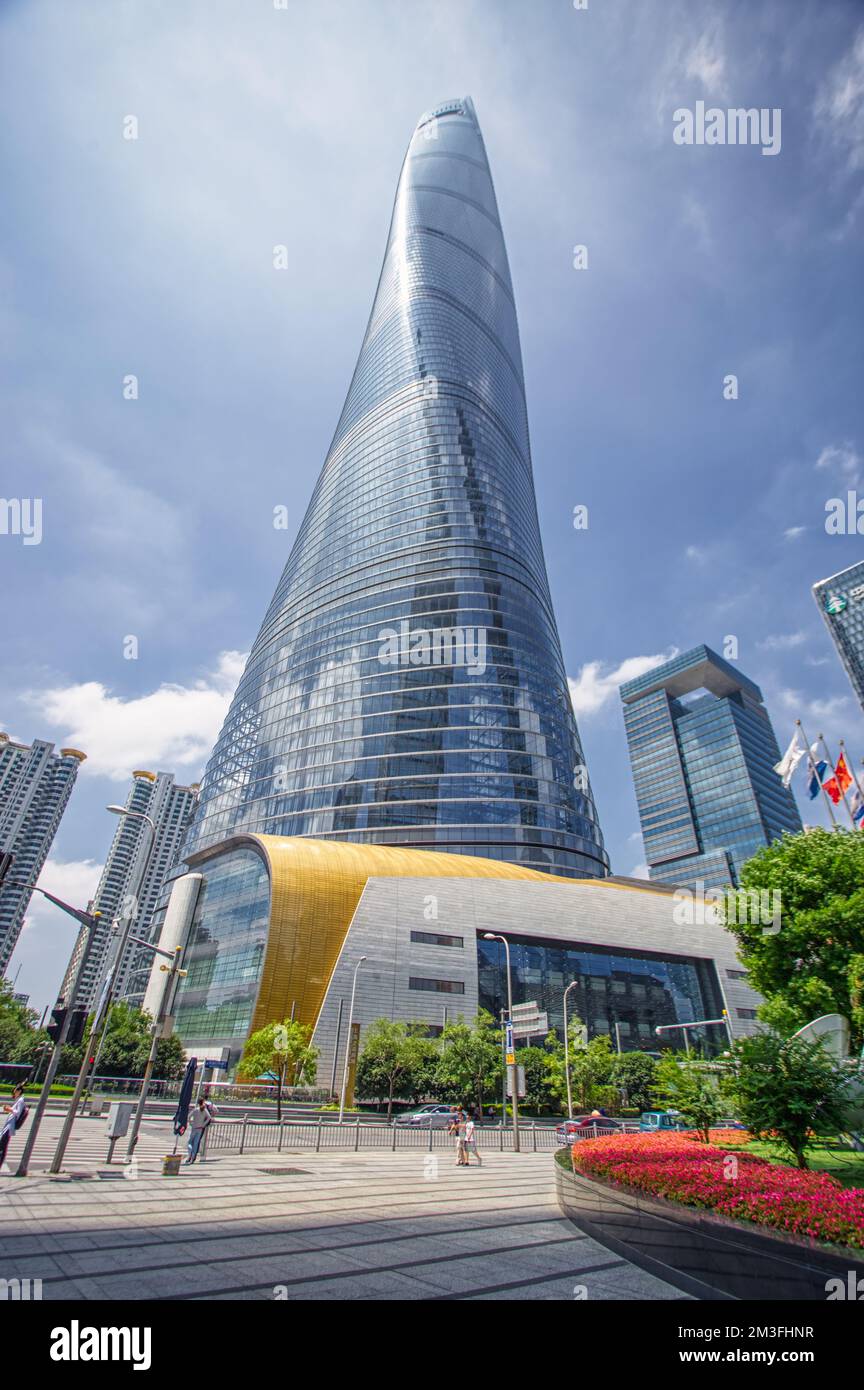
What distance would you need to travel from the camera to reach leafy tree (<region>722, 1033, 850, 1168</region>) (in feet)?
34.5

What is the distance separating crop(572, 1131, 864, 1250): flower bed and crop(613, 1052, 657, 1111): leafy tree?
1817 inches

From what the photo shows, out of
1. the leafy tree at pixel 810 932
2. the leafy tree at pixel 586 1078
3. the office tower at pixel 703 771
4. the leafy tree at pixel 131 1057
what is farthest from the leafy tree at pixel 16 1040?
the office tower at pixel 703 771

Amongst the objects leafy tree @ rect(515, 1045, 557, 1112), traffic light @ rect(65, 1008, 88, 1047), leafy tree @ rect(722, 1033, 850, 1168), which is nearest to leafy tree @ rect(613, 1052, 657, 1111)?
leafy tree @ rect(515, 1045, 557, 1112)

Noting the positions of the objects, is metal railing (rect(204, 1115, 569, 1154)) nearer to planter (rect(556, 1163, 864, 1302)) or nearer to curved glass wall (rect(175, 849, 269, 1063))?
planter (rect(556, 1163, 864, 1302))

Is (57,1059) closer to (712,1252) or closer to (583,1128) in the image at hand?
(712,1252)

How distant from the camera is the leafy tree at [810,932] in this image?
24172mm

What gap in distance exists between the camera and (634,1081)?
A: 51906 mm

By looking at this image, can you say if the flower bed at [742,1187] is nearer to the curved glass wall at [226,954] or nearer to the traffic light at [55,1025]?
the traffic light at [55,1025]

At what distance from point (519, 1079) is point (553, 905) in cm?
3892

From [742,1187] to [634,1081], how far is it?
5196cm

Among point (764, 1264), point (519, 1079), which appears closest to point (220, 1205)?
point (764, 1264)

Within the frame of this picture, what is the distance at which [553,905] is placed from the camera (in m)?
62.2

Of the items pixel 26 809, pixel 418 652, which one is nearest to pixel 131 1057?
pixel 418 652
